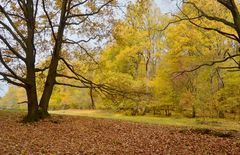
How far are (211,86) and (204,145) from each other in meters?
22.3

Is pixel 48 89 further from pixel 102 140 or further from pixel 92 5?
pixel 102 140

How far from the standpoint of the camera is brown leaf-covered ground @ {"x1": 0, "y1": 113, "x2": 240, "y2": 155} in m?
11.9

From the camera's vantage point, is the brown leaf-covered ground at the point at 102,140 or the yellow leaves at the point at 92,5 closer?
the brown leaf-covered ground at the point at 102,140

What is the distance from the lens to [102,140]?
1387 cm

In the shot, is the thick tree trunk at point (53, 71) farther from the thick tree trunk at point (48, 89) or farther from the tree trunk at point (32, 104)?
the tree trunk at point (32, 104)

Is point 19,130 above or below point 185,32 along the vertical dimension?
below

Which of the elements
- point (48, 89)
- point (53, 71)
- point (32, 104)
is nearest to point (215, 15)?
point (53, 71)

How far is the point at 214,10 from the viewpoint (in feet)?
95.3

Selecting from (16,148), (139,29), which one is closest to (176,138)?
(16,148)

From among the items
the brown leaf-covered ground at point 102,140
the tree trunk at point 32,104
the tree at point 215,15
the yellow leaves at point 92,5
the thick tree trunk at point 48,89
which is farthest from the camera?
the yellow leaves at point 92,5

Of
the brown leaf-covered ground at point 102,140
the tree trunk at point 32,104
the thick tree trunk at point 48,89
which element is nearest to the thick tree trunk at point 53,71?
the thick tree trunk at point 48,89

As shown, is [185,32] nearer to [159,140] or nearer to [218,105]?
[218,105]

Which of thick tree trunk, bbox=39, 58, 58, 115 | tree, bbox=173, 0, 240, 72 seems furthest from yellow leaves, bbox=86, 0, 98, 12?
tree, bbox=173, 0, 240, 72

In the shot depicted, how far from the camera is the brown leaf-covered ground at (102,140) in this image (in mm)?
11875
